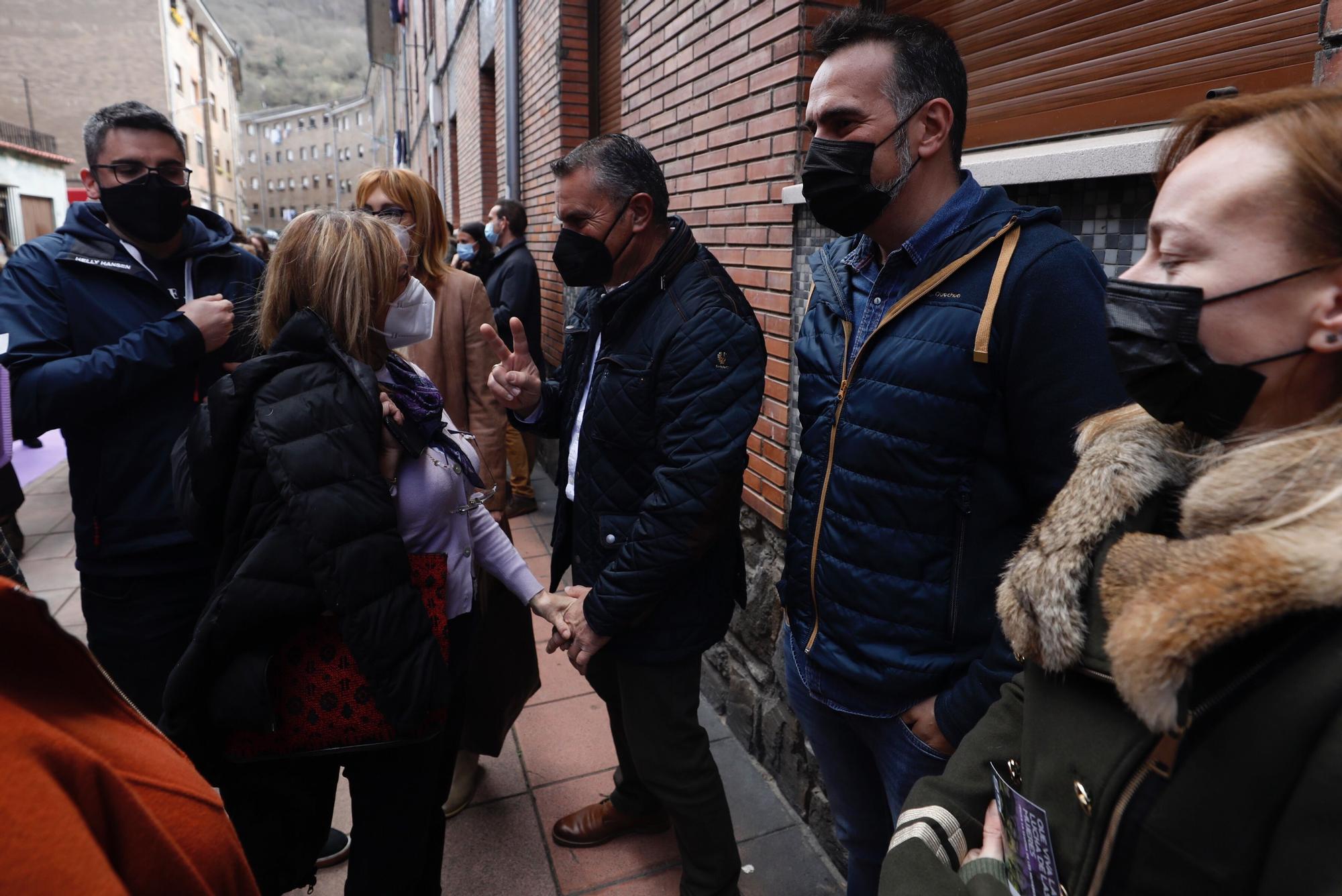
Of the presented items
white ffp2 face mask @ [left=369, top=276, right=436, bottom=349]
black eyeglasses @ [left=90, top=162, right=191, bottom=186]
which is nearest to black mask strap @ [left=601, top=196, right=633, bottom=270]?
white ffp2 face mask @ [left=369, top=276, right=436, bottom=349]

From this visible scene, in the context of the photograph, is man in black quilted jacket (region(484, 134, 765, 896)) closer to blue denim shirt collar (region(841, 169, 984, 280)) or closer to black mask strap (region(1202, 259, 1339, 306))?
blue denim shirt collar (region(841, 169, 984, 280))

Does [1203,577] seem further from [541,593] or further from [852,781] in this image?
[541,593]

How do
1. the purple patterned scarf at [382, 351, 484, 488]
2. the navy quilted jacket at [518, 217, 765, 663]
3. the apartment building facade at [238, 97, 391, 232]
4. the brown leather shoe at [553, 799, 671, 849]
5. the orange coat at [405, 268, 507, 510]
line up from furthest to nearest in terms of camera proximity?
the apartment building facade at [238, 97, 391, 232] → the orange coat at [405, 268, 507, 510] → the brown leather shoe at [553, 799, 671, 849] → the navy quilted jacket at [518, 217, 765, 663] → the purple patterned scarf at [382, 351, 484, 488]

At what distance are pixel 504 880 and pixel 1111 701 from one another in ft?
7.08

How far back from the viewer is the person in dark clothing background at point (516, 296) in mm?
5234

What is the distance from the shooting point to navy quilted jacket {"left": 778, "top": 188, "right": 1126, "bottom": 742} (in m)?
1.30

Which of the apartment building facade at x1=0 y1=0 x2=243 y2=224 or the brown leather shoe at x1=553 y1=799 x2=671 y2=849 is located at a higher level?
the apartment building facade at x1=0 y1=0 x2=243 y2=224

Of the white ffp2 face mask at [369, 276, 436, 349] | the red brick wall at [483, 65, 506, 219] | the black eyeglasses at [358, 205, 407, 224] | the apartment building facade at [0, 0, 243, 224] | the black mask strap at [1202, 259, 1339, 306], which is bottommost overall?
the white ffp2 face mask at [369, 276, 436, 349]

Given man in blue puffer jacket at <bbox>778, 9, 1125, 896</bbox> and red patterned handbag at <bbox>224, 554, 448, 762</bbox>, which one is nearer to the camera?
man in blue puffer jacket at <bbox>778, 9, 1125, 896</bbox>

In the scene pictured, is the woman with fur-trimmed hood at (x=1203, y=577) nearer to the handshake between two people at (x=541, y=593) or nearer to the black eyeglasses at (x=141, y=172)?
the handshake between two people at (x=541, y=593)

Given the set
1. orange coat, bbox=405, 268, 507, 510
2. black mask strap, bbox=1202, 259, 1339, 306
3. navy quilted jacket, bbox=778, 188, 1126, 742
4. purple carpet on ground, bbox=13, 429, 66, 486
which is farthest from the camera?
purple carpet on ground, bbox=13, 429, 66, 486

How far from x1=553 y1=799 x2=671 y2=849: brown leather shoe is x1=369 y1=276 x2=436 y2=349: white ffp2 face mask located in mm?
1690

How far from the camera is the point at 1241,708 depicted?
2.28ft

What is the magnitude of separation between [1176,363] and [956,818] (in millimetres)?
674
